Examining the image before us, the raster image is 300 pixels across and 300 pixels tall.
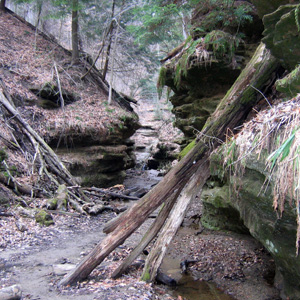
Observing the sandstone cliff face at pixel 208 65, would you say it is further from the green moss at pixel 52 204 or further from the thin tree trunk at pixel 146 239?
the green moss at pixel 52 204

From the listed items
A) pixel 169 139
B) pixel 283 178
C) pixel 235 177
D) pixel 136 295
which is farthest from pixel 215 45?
pixel 169 139

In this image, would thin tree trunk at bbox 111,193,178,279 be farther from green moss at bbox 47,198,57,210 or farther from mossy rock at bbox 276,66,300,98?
green moss at bbox 47,198,57,210

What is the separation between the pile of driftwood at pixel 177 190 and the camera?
457 centimetres

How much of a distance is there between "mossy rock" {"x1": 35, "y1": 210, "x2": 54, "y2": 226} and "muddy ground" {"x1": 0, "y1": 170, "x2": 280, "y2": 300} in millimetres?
136

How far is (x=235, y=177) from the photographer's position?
3674 mm

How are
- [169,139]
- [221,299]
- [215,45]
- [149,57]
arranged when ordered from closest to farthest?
[221,299]
[215,45]
[149,57]
[169,139]

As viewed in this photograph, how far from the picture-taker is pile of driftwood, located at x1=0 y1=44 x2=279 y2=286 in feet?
15.0

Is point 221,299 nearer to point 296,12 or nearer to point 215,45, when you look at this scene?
point 296,12

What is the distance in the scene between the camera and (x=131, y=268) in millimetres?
4902

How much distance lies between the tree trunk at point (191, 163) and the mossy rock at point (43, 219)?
2554 mm

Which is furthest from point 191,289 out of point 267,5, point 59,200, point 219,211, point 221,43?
point 221,43

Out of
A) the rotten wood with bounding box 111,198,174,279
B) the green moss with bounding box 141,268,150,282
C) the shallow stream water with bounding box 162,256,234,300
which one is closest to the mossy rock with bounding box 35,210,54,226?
the rotten wood with bounding box 111,198,174,279

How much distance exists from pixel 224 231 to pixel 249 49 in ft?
17.1

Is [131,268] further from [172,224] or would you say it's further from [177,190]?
[177,190]
